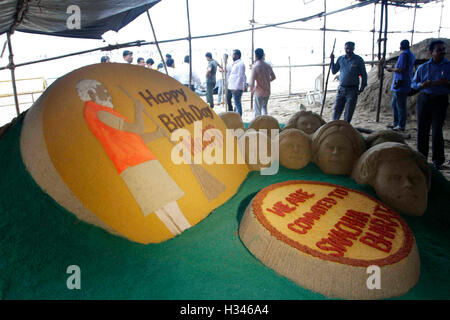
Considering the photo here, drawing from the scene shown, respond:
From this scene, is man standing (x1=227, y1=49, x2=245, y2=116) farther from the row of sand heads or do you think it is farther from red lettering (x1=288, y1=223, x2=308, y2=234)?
red lettering (x1=288, y1=223, x2=308, y2=234)

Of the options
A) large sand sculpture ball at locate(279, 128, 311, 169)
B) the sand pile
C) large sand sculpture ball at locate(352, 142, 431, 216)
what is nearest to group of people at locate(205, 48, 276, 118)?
the sand pile

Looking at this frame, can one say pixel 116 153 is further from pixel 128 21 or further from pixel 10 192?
pixel 128 21

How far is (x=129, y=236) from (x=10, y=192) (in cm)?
83

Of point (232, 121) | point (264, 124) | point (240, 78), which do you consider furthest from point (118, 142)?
point (240, 78)

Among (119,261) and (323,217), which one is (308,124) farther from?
(119,261)

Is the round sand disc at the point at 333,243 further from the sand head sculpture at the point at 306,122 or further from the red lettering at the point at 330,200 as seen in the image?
the sand head sculpture at the point at 306,122

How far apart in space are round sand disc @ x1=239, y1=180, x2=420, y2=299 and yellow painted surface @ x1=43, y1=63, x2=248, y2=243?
484 mm

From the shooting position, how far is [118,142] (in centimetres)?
169

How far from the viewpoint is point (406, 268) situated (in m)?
1.51

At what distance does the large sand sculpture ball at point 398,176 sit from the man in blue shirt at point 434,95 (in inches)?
81.2

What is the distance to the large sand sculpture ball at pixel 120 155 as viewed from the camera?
163 cm

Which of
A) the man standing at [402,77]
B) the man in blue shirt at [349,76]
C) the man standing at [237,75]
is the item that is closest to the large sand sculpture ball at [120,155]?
the man in blue shirt at [349,76]

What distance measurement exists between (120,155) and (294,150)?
67.1 inches

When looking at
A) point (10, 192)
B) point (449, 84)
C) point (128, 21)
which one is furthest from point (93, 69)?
point (449, 84)
